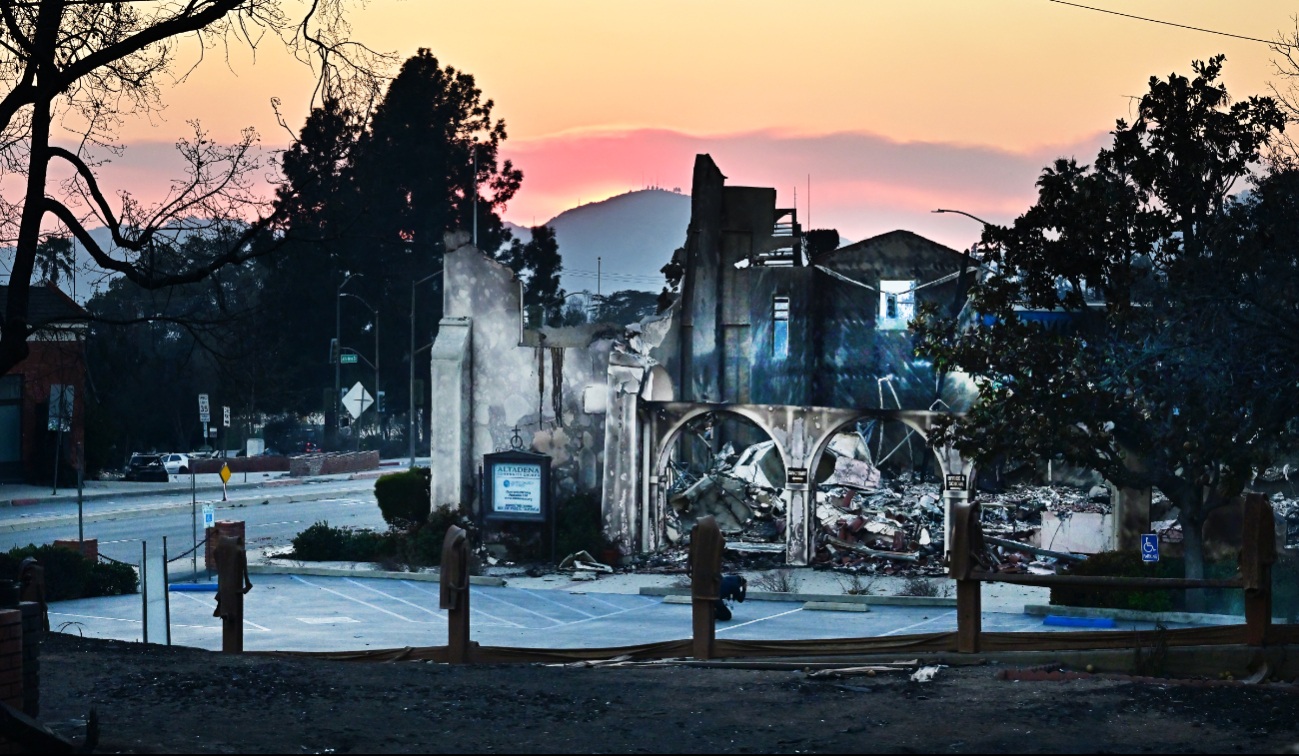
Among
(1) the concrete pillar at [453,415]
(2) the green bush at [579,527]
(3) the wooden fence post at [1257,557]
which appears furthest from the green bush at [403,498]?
(3) the wooden fence post at [1257,557]

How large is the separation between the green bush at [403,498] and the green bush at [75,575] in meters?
6.89

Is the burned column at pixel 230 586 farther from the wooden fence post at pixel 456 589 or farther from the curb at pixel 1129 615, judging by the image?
the curb at pixel 1129 615

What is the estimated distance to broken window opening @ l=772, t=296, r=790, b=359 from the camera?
147ft

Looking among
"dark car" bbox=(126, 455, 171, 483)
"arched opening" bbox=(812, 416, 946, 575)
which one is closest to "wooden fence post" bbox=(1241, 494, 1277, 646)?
"arched opening" bbox=(812, 416, 946, 575)

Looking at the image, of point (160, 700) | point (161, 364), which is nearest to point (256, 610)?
point (160, 700)

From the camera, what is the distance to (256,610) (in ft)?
85.9

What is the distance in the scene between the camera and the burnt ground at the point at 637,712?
9672mm

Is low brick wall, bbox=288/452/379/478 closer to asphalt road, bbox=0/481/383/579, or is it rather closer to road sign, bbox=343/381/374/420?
road sign, bbox=343/381/374/420

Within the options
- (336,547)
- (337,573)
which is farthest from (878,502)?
(337,573)

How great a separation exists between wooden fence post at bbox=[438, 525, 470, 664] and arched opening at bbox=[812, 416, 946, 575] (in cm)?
1777

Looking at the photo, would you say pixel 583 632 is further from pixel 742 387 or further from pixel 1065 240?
pixel 742 387

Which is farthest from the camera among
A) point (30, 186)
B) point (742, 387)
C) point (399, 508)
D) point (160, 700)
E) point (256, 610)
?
point (742, 387)

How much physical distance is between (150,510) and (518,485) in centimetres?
1649

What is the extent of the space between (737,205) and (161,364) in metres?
32.3
